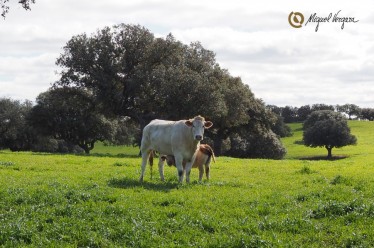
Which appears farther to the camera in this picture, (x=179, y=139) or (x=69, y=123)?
(x=69, y=123)

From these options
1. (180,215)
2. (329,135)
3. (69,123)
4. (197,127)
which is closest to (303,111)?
(329,135)

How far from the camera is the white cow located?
736 inches

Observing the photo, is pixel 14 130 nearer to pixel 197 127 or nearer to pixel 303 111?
pixel 197 127

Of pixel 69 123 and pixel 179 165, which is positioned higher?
pixel 69 123

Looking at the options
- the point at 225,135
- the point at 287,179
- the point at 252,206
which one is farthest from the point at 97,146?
the point at 252,206

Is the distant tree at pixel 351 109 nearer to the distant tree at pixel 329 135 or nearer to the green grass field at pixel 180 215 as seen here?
the distant tree at pixel 329 135

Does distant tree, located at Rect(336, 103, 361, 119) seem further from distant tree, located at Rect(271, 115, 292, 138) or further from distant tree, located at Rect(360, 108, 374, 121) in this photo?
distant tree, located at Rect(271, 115, 292, 138)

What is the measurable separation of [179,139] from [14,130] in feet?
229

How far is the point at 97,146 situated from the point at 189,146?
93.3 metres

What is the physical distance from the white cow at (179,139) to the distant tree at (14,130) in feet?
217

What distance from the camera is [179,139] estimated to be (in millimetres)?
19094

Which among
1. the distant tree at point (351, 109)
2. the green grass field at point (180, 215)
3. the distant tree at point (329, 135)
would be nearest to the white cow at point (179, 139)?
the green grass field at point (180, 215)

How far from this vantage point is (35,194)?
14.9m

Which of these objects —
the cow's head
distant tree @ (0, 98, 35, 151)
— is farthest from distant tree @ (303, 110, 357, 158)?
the cow's head
